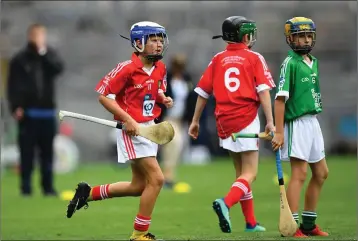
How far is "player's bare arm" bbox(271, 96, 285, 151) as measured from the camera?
11.4 meters

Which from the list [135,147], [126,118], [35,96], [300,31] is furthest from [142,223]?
[35,96]

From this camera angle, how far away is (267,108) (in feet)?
38.4

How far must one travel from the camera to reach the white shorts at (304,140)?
38.2 feet

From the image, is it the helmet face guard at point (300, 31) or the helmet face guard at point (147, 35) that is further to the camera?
the helmet face guard at point (300, 31)

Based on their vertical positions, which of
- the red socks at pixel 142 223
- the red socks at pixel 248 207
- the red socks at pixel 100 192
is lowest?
the red socks at pixel 248 207

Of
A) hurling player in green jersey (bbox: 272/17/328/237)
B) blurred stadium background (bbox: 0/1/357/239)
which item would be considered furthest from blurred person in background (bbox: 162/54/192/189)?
hurling player in green jersey (bbox: 272/17/328/237)

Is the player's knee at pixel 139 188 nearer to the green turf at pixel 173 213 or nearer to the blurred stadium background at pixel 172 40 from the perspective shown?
the green turf at pixel 173 213

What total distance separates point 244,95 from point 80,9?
15.9 m

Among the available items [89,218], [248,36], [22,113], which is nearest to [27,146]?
[22,113]

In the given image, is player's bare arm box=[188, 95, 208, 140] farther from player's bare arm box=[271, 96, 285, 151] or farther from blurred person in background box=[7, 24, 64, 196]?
blurred person in background box=[7, 24, 64, 196]

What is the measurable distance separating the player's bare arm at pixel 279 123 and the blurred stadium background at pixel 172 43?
568 inches

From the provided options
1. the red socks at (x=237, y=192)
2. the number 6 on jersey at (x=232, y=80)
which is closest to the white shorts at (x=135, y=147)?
the red socks at (x=237, y=192)

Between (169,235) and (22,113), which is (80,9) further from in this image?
(169,235)

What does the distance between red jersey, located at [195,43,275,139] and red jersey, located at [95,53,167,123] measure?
0.86m
